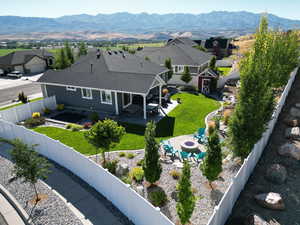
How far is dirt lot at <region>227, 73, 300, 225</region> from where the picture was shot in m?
9.07

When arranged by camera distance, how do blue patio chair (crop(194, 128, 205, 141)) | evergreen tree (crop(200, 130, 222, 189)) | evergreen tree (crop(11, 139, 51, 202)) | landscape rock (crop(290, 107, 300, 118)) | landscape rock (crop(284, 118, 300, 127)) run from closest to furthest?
evergreen tree (crop(11, 139, 51, 202)) → evergreen tree (crop(200, 130, 222, 189)) → blue patio chair (crop(194, 128, 205, 141)) → landscape rock (crop(284, 118, 300, 127)) → landscape rock (crop(290, 107, 300, 118))

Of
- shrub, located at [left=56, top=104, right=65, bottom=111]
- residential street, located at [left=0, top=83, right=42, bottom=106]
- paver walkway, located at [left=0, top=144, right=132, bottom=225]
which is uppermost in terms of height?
paver walkway, located at [left=0, top=144, right=132, bottom=225]

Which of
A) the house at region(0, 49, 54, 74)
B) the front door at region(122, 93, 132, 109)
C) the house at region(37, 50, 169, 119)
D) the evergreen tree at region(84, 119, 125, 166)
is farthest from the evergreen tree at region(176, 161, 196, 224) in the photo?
the house at region(0, 49, 54, 74)

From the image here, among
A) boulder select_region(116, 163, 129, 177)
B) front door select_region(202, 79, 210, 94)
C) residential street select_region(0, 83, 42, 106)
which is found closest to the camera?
boulder select_region(116, 163, 129, 177)

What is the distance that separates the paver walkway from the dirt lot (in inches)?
191

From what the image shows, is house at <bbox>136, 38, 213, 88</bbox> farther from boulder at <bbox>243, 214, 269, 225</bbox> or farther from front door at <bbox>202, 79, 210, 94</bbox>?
boulder at <bbox>243, 214, 269, 225</bbox>

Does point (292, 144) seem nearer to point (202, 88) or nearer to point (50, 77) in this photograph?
point (202, 88)

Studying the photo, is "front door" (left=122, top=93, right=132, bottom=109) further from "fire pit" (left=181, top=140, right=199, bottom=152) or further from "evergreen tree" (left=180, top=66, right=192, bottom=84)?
"evergreen tree" (left=180, top=66, right=192, bottom=84)

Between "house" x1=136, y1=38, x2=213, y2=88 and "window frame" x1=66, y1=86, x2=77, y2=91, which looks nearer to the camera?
"window frame" x1=66, y1=86, x2=77, y2=91

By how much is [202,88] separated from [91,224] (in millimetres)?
25122

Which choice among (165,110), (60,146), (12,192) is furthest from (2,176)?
(165,110)

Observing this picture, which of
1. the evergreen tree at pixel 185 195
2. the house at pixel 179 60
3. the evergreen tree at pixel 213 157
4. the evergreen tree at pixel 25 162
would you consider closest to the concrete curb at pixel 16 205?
the evergreen tree at pixel 25 162

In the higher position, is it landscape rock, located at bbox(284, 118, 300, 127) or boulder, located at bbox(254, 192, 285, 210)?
landscape rock, located at bbox(284, 118, 300, 127)

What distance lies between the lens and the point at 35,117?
827 inches
